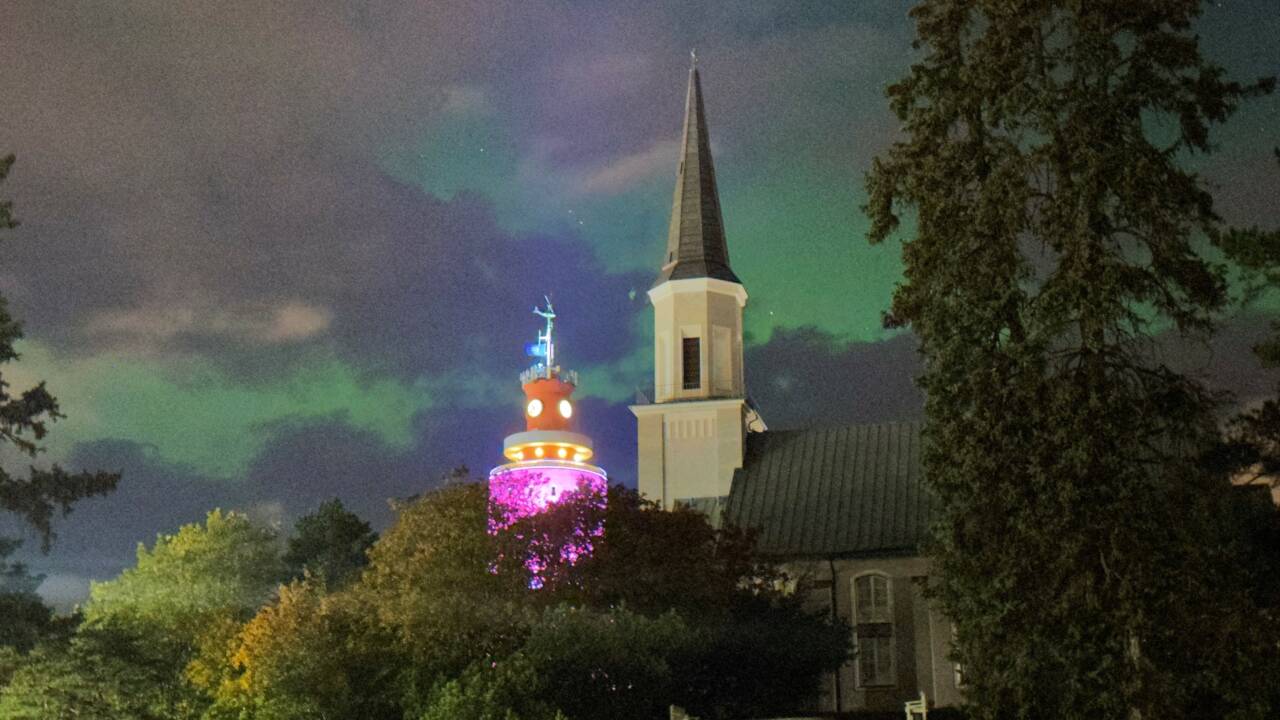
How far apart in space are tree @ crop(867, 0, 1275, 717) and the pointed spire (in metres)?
28.0

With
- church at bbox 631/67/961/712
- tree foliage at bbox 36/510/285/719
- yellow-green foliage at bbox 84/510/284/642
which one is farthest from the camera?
church at bbox 631/67/961/712

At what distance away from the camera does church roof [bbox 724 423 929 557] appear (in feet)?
153

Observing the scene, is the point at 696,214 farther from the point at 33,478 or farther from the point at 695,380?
the point at 33,478

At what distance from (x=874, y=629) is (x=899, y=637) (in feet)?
2.73

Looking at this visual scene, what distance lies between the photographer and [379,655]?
32938 mm

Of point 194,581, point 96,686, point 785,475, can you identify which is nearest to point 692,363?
point 785,475

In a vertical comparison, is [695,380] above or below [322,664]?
above

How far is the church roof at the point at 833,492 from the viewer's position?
153 feet

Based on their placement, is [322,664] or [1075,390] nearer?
[1075,390]

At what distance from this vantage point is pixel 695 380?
53.5 m

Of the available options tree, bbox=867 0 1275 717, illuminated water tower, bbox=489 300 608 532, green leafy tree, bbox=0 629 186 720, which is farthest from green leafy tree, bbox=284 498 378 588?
tree, bbox=867 0 1275 717

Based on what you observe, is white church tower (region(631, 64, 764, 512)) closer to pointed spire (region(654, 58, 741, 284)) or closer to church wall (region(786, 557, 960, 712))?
pointed spire (region(654, 58, 741, 284))

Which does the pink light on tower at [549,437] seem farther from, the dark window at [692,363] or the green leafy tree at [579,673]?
the green leafy tree at [579,673]

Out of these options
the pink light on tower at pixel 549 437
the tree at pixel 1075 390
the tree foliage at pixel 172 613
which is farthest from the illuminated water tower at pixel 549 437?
the tree at pixel 1075 390
